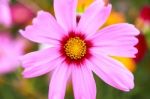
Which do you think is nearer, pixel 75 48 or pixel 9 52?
pixel 75 48

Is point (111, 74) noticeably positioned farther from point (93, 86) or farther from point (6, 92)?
point (6, 92)

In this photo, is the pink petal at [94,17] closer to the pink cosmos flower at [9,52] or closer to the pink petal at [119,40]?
the pink petal at [119,40]

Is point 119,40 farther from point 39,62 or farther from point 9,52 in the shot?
point 9,52

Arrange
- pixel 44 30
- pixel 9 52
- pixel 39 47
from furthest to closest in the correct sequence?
pixel 9 52, pixel 39 47, pixel 44 30

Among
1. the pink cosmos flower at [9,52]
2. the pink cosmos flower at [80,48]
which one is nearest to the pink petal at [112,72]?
the pink cosmos flower at [80,48]

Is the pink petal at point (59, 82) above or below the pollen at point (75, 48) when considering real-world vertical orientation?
below

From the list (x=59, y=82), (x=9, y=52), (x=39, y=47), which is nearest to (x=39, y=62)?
(x=59, y=82)

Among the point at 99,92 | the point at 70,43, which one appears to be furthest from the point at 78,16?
the point at 99,92
